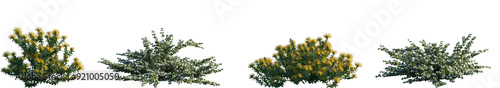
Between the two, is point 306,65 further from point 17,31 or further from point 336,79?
point 17,31

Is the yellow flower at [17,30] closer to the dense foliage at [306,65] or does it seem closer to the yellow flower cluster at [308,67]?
the dense foliage at [306,65]

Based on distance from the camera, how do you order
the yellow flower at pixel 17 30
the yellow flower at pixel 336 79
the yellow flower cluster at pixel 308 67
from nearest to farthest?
the yellow flower cluster at pixel 308 67, the yellow flower at pixel 336 79, the yellow flower at pixel 17 30

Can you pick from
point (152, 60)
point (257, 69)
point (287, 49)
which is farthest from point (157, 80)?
point (287, 49)

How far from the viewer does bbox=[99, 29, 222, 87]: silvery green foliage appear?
17678mm

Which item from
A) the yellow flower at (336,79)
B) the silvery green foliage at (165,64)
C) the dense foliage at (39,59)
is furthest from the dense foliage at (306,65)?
the dense foliage at (39,59)

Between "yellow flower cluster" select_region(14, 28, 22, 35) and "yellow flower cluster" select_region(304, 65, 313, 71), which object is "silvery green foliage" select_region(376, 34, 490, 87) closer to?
"yellow flower cluster" select_region(304, 65, 313, 71)

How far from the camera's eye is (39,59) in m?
16.5

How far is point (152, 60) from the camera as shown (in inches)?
699

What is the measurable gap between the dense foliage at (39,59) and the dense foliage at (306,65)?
640 cm

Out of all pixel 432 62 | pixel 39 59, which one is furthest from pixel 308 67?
pixel 39 59

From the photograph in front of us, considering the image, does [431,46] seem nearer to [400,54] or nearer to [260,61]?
[400,54]

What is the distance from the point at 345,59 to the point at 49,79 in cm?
1016

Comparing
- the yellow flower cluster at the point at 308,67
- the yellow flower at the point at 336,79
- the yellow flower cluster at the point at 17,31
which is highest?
the yellow flower cluster at the point at 17,31

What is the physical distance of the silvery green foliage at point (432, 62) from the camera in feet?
56.6
